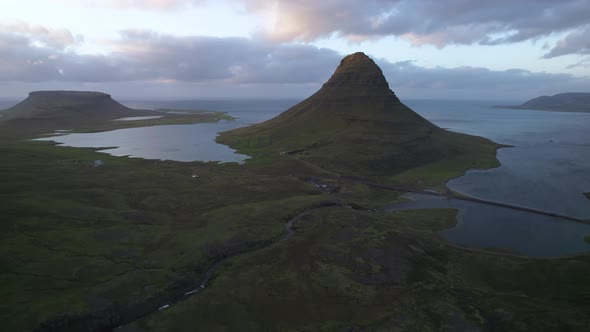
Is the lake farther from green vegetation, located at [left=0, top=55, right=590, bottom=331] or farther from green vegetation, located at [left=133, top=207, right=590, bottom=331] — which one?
green vegetation, located at [left=133, top=207, right=590, bottom=331]

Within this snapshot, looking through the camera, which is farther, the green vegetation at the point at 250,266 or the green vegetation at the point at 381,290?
the green vegetation at the point at 250,266

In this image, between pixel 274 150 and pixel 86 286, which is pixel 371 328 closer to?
pixel 86 286

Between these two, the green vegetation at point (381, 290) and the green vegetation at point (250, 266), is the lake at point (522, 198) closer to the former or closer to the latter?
the green vegetation at point (250, 266)

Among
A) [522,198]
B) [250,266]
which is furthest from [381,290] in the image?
[522,198]

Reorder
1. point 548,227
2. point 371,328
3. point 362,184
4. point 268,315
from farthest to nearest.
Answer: point 362,184
point 548,227
point 268,315
point 371,328

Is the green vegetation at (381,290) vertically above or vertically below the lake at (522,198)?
below

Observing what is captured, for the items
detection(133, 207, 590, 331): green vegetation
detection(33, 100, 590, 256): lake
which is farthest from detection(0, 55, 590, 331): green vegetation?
detection(33, 100, 590, 256): lake

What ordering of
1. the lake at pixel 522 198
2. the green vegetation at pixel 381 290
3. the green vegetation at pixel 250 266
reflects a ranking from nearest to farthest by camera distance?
the green vegetation at pixel 381 290 < the green vegetation at pixel 250 266 < the lake at pixel 522 198

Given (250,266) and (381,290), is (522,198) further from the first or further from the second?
(250,266)

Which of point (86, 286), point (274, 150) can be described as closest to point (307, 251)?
point (86, 286)

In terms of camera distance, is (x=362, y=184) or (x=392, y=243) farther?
(x=362, y=184)

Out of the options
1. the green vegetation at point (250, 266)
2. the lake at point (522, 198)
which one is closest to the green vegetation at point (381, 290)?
the green vegetation at point (250, 266)
